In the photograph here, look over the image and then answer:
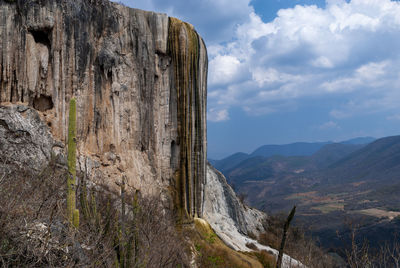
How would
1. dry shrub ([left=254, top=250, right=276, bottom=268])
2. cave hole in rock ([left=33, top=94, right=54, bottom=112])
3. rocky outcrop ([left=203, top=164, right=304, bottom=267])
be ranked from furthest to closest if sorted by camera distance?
rocky outcrop ([left=203, top=164, right=304, bottom=267]), dry shrub ([left=254, top=250, right=276, bottom=268]), cave hole in rock ([left=33, top=94, right=54, bottom=112])

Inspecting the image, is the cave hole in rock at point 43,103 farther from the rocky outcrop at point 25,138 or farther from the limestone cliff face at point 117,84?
the rocky outcrop at point 25,138

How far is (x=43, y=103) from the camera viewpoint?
50.0 feet

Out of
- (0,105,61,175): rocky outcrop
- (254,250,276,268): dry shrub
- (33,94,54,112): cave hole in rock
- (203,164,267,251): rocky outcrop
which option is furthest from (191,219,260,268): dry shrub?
(33,94,54,112): cave hole in rock

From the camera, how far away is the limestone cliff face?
14.8m

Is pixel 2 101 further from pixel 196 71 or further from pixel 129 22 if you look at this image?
pixel 196 71

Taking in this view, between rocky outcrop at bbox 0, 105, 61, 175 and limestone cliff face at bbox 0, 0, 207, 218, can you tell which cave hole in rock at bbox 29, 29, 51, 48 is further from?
rocky outcrop at bbox 0, 105, 61, 175

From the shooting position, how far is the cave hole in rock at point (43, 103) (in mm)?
15062

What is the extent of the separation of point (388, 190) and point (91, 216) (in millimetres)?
136633

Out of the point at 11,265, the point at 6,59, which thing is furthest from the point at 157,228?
the point at 6,59

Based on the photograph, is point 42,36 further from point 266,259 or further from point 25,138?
point 266,259

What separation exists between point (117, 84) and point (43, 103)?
12.4ft

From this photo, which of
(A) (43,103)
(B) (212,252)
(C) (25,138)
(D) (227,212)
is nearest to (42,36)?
(A) (43,103)

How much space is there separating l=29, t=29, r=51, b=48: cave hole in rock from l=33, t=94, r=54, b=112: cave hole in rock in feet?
8.32

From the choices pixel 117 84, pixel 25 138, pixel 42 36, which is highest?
pixel 42 36
